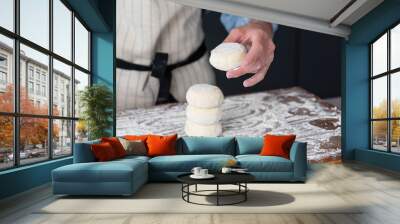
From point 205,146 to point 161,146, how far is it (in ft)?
2.49

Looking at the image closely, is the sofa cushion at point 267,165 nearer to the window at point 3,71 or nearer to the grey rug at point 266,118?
the grey rug at point 266,118

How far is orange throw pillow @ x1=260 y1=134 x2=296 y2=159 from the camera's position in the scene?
249 inches

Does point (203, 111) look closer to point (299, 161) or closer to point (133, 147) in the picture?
point (133, 147)

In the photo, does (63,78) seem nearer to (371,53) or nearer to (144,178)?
(144,178)

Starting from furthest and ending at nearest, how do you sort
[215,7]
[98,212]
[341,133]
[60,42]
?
[341,133] < [215,7] < [60,42] < [98,212]

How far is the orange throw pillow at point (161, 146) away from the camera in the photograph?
6.60 meters

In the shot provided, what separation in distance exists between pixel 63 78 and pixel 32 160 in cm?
181

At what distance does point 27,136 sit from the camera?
5457mm

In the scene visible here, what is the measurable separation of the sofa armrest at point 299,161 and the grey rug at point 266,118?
274cm

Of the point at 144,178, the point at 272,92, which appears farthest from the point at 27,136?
the point at 272,92

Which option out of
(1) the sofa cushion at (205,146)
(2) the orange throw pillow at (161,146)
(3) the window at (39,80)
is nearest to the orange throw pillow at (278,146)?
(1) the sofa cushion at (205,146)

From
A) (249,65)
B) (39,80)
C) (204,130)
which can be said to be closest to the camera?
(39,80)

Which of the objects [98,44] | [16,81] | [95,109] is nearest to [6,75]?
[16,81]

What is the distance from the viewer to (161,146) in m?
6.63
